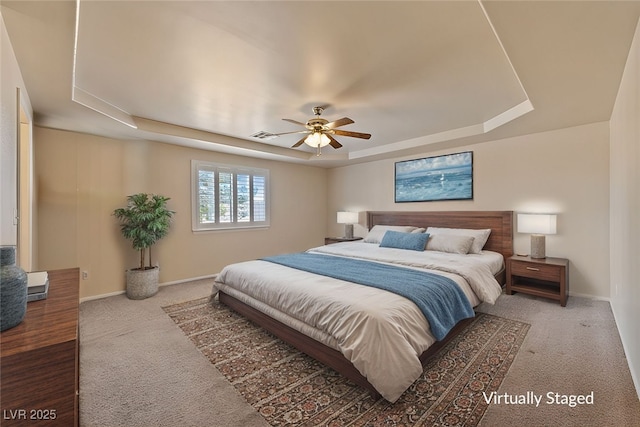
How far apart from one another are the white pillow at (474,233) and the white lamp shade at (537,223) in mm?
457

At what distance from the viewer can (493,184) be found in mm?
4332

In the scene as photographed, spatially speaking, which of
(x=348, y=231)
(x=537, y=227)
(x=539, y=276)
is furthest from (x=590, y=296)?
(x=348, y=231)

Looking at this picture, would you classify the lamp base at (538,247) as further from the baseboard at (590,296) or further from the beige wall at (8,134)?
the beige wall at (8,134)

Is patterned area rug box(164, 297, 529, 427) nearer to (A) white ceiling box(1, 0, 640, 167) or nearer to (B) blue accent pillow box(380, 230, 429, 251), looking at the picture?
(B) blue accent pillow box(380, 230, 429, 251)

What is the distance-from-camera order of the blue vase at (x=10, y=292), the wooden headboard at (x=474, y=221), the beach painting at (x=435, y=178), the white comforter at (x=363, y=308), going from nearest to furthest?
1. the blue vase at (x=10, y=292)
2. the white comforter at (x=363, y=308)
3. the wooden headboard at (x=474, y=221)
4. the beach painting at (x=435, y=178)

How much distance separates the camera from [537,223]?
12.1ft

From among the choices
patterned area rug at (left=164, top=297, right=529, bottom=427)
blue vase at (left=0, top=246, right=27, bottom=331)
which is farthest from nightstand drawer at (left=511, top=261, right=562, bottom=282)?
blue vase at (left=0, top=246, right=27, bottom=331)

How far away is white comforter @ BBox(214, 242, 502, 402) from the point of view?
1.77 meters

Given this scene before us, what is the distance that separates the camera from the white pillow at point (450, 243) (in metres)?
3.91

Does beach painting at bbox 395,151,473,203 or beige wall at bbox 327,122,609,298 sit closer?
beige wall at bbox 327,122,609,298

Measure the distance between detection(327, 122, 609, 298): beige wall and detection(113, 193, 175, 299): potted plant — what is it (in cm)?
473

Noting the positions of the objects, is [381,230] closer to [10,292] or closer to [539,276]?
[539,276]

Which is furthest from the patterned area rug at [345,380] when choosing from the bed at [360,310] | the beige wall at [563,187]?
the beige wall at [563,187]

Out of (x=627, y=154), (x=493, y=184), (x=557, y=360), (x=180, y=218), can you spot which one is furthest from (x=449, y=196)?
(x=180, y=218)
